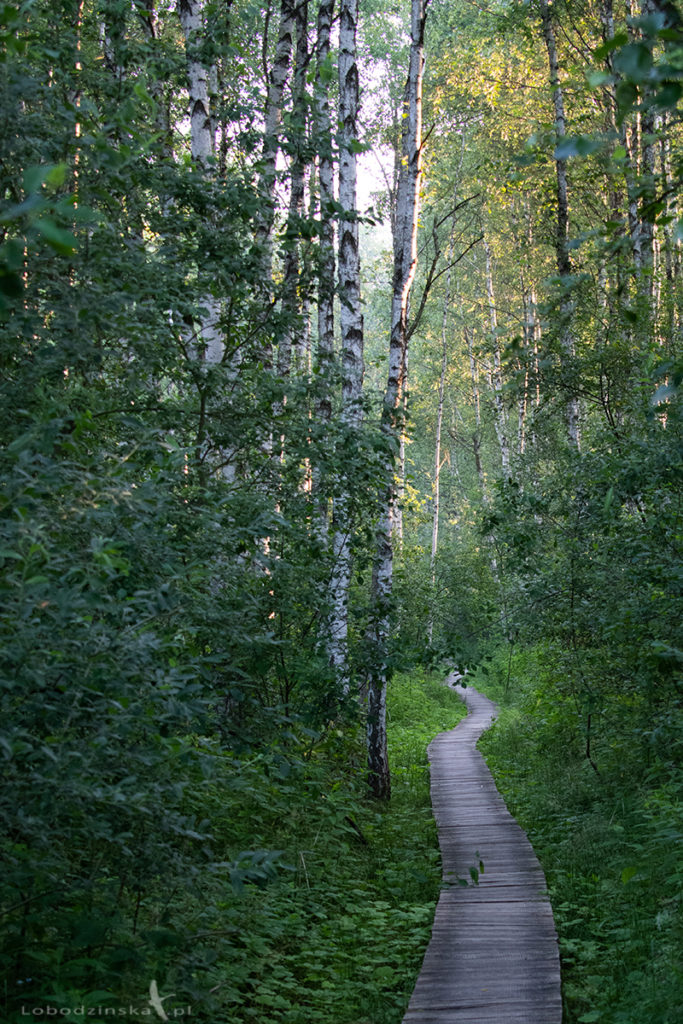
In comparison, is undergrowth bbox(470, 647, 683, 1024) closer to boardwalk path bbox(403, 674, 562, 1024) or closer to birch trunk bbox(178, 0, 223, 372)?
boardwalk path bbox(403, 674, 562, 1024)

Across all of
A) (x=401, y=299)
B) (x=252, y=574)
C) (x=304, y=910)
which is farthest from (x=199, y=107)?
(x=304, y=910)

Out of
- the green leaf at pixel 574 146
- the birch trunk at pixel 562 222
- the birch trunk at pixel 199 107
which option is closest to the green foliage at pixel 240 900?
the green leaf at pixel 574 146

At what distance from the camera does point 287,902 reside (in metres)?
6.75

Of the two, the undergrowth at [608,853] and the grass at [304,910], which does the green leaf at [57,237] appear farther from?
the undergrowth at [608,853]

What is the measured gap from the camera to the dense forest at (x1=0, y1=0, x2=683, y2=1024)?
10.7ft

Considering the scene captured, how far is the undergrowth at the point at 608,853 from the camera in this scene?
543cm

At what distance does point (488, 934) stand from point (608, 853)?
2.11m

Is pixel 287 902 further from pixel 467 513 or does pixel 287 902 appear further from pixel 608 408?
pixel 467 513

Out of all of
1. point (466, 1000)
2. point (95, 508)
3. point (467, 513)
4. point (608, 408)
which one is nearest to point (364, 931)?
point (466, 1000)

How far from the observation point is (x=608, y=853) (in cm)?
786

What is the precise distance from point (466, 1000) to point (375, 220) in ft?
20.7

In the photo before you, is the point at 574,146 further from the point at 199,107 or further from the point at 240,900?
the point at 199,107

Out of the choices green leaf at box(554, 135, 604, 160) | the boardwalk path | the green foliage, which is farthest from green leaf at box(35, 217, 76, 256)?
the boardwalk path

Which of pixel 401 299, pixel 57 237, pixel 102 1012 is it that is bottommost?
pixel 102 1012
